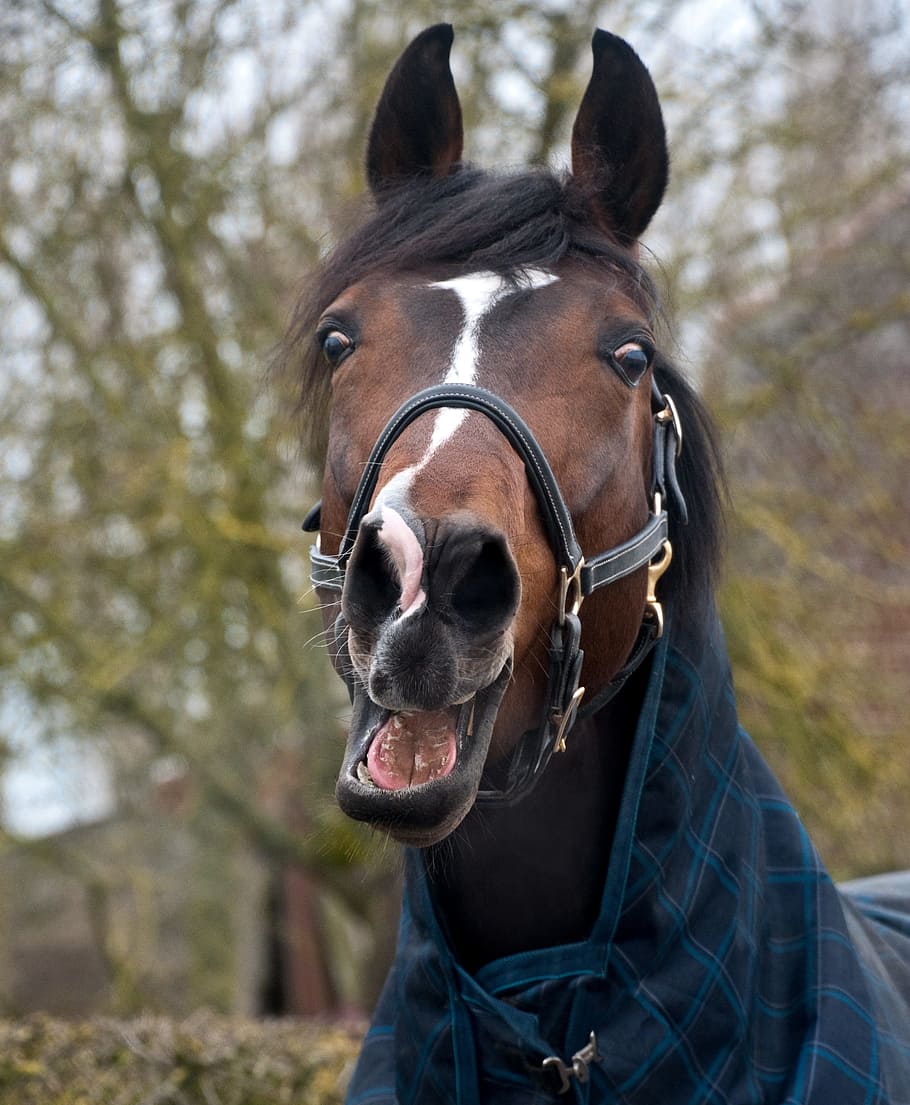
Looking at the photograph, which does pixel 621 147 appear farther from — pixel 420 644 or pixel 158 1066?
pixel 158 1066

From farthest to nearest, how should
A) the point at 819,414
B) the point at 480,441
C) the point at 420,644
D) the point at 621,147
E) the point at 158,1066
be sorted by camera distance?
the point at 819,414 → the point at 158,1066 → the point at 621,147 → the point at 480,441 → the point at 420,644

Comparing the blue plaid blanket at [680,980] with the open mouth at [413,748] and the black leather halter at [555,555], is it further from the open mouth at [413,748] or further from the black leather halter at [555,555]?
the open mouth at [413,748]

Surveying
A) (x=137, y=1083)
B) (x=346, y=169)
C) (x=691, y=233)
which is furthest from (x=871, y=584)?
(x=137, y=1083)

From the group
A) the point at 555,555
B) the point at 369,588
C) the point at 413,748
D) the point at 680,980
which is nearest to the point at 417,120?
the point at 555,555

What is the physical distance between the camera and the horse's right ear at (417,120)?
227cm

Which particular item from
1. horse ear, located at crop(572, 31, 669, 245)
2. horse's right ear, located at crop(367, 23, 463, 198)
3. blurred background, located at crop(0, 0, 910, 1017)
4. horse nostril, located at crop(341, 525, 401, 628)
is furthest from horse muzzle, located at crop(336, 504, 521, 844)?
blurred background, located at crop(0, 0, 910, 1017)

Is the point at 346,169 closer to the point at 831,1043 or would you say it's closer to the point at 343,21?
the point at 343,21

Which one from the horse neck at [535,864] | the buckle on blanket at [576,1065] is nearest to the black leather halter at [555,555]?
the horse neck at [535,864]

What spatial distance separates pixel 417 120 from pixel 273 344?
404 centimetres

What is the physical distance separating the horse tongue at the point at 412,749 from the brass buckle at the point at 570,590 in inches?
11.2

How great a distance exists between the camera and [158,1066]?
3.06m

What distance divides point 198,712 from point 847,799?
3613 mm

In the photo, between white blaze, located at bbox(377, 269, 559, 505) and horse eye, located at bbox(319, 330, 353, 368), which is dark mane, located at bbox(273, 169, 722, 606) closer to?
white blaze, located at bbox(377, 269, 559, 505)

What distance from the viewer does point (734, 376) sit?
630 cm
